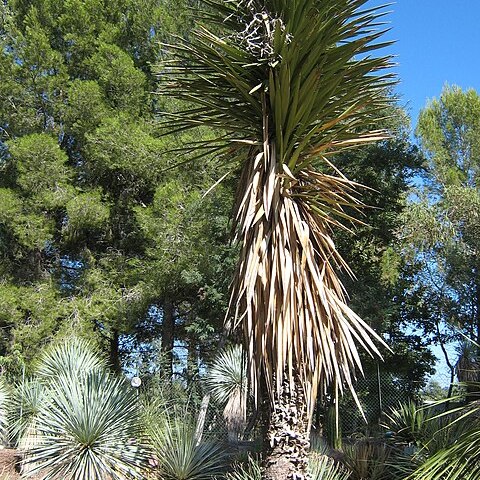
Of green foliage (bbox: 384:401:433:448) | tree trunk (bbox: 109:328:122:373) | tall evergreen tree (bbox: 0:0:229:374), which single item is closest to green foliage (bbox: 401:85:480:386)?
tall evergreen tree (bbox: 0:0:229:374)

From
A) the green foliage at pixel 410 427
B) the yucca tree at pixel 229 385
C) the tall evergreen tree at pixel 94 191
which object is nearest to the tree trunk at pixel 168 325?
the tall evergreen tree at pixel 94 191

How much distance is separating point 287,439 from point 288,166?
2.34 m

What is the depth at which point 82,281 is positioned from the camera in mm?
15906

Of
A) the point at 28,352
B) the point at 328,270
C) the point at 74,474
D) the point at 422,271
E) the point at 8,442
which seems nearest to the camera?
the point at 328,270

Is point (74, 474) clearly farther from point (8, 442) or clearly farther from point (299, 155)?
point (299, 155)

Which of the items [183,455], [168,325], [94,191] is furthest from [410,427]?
[94,191]

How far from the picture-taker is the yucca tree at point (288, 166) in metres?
5.00

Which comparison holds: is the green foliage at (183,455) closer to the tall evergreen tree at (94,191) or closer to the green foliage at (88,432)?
the green foliage at (88,432)

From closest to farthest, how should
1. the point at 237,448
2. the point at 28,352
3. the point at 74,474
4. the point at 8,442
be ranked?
the point at 74,474 < the point at 237,448 < the point at 8,442 < the point at 28,352

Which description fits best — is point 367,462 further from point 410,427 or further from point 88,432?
point 88,432

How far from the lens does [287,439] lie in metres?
4.96

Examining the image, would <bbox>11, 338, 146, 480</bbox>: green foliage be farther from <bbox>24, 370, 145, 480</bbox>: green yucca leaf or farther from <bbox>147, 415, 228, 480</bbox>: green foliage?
<bbox>147, 415, 228, 480</bbox>: green foliage

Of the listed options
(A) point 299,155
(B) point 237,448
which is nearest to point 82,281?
(B) point 237,448

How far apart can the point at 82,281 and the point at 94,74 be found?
5721mm
